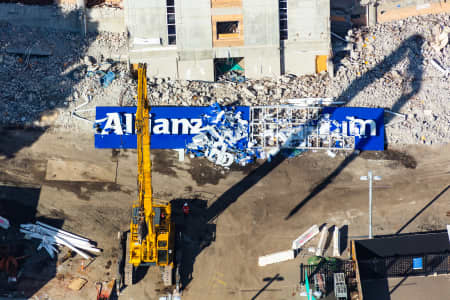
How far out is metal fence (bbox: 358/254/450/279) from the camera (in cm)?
3041

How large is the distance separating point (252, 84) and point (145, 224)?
1235 centimetres

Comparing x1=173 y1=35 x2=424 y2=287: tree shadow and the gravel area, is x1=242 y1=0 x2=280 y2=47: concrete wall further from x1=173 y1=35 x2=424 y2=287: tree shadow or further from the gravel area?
x1=173 y1=35 x2=424 y2=287: tree shadow

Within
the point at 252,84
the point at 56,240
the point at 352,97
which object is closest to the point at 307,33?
the point at 252,84

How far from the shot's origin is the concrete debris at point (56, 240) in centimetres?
3139

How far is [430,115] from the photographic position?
3472 cm

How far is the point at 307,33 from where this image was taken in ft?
119

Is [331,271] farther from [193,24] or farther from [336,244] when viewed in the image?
[193,24]

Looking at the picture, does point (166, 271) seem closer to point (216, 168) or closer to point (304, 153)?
point (216, 168)

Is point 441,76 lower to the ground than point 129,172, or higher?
higher

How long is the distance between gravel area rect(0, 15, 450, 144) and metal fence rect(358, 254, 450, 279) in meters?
7.15

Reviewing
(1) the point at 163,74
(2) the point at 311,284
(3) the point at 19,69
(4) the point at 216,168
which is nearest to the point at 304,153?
(4) the point at 216,168

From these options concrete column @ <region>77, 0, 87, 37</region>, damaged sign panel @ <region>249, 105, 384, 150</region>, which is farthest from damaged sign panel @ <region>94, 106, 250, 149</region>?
concrete column @ <region>77, 0, 87, 37</region>

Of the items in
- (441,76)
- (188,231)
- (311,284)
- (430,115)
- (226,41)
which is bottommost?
(311,284)

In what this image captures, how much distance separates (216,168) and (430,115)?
12.9m
